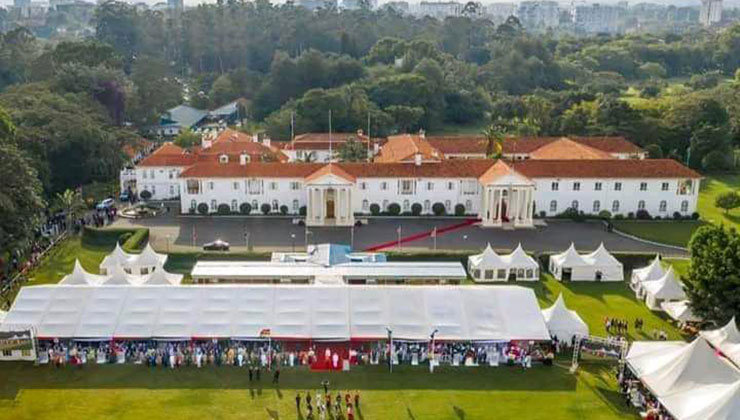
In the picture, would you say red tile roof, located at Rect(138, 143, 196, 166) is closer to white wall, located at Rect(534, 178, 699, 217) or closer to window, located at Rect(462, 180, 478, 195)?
window, located at Rect(462, 180, 478, 195)

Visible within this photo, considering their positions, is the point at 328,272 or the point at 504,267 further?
the point at 504,267

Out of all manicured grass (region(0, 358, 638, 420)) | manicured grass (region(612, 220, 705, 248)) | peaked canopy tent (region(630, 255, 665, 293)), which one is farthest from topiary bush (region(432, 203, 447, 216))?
manicured grass (region(0, 358, 638, 420))

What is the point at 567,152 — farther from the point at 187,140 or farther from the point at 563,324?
the point at 187,140

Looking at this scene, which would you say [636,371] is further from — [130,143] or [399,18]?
[399,18]

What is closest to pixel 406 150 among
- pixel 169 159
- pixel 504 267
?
pixel 169 159

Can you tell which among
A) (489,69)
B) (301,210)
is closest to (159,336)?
(301,210)

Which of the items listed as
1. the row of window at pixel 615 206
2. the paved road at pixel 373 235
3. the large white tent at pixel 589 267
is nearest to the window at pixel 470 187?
the paved road at pixel 373 235

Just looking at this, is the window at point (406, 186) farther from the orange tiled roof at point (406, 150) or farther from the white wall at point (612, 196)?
the white wall at point (612, 196)

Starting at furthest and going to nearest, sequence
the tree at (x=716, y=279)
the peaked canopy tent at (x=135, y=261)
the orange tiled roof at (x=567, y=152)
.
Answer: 1. the orange tiled roof at (x=567, y=152)
2. the peaked canopy tent at (x=135, y=261)
3. the tree at (x=716, y=279)
